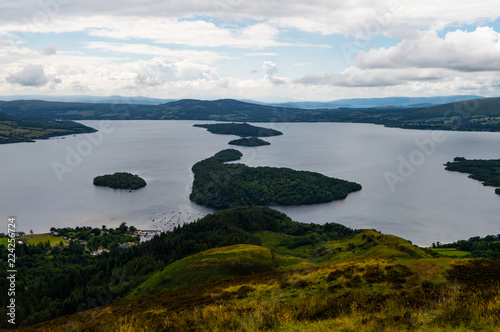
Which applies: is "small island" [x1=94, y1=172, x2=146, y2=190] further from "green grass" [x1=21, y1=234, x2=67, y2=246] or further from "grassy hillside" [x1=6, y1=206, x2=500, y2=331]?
"grassy hillside" [x1=6, y1=206, x2=500, y2=331]

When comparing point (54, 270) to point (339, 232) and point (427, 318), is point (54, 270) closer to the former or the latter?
point (339, 232)

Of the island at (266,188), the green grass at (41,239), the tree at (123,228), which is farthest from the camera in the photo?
the island at (266,188)

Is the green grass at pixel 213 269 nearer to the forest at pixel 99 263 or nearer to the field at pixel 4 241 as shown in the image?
the forest at pixel 99 263

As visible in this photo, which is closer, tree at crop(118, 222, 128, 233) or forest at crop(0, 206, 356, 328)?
forest at crop(0, 206, 356, 328)

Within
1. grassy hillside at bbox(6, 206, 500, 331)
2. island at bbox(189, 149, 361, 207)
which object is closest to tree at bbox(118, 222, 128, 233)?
island at bbox(189, 149, 361, 207)

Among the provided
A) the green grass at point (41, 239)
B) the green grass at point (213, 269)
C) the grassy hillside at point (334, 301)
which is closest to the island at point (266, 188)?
the green grass at point (41, 239)

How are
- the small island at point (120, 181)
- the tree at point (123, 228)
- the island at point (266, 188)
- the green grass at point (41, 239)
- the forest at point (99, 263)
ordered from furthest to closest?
the small island at point (120, 181), the island at point (266, 188), the tree at point (123, 228), the green grass at point (41, 239), the forest at point (99, 263)

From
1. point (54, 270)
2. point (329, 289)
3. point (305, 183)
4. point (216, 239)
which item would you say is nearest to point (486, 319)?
point (329, 289)

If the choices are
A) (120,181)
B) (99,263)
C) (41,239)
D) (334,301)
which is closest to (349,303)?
(334,301)
